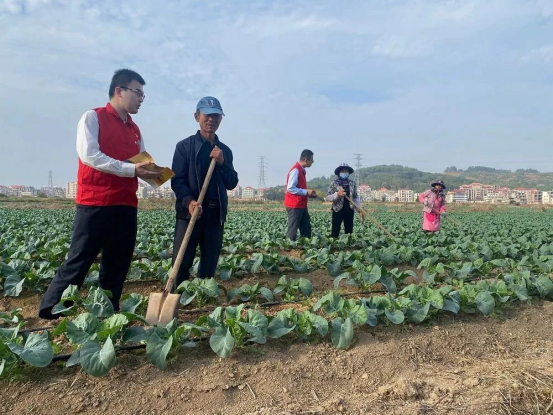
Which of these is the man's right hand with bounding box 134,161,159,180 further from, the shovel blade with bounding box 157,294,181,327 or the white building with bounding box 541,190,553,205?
the white building with bounding box 541,190,553,205

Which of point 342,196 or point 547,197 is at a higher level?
point 342,196

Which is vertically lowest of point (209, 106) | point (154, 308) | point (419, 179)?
point (154, 308)

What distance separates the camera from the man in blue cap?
364cm

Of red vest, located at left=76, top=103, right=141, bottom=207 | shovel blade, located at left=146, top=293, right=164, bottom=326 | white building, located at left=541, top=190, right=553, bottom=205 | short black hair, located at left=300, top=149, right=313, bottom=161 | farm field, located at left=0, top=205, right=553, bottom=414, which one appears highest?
short black hair, located at left=300, top=149, right=313, bottom=161

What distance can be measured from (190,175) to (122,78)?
3.25 ft

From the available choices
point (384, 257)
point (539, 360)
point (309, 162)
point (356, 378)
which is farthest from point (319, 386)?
point (309, 162)

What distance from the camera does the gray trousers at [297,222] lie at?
6.73 meters

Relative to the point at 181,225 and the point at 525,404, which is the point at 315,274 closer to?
the point at 181,225

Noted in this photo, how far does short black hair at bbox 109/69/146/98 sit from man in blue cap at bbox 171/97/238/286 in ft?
2.02

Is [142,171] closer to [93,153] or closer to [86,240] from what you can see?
[93,153]

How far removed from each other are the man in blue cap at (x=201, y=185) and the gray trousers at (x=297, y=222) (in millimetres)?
2967

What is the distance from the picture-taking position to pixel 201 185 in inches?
146

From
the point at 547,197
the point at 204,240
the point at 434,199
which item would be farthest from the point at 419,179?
the point at 204,240

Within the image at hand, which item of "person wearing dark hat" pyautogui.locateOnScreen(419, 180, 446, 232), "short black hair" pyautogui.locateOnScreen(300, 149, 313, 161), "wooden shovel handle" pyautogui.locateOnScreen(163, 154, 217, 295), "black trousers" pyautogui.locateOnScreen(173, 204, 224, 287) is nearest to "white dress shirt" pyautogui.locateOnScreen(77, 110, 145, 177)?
"wooden shovel handle" pyautogui.locateOnScreen(163, 154, 217, 295)
